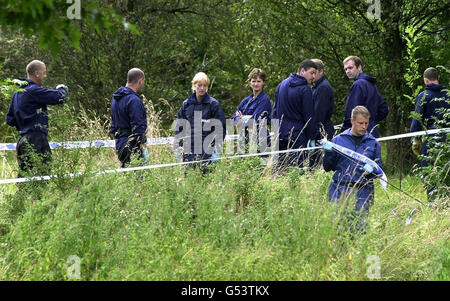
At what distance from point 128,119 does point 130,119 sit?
0.08 m

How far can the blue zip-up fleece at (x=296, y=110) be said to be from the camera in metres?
9.95

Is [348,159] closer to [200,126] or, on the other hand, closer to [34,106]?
[200,126]

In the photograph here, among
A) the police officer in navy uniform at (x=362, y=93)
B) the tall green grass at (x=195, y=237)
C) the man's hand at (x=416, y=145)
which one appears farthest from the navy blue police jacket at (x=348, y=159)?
the man's hand at (x=416, y=145)

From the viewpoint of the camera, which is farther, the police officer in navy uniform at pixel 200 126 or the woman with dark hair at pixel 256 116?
the woman with dark hair at pixel 256 116

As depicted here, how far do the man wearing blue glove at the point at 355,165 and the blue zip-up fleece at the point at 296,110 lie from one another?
2474 mm

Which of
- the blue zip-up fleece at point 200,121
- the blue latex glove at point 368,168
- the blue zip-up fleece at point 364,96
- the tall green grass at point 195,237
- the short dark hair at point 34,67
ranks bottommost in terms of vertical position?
the tall green grass at point 195,237

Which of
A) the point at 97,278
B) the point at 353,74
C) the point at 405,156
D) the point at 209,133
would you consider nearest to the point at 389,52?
the point at 405,156

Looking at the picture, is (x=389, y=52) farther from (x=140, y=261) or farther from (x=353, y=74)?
(x=140, y=261)

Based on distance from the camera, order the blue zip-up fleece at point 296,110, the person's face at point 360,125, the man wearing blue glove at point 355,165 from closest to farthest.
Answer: the man wearing blue glove at point 355,165, the person's face at point 360,125, the blue zip-up fleece at point 296,110

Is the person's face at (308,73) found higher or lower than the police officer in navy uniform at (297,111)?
higher

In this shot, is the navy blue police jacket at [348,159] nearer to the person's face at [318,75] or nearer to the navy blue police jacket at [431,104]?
the person's face at [318,75]

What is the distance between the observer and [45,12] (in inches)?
187

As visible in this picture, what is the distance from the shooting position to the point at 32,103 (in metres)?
9.29
